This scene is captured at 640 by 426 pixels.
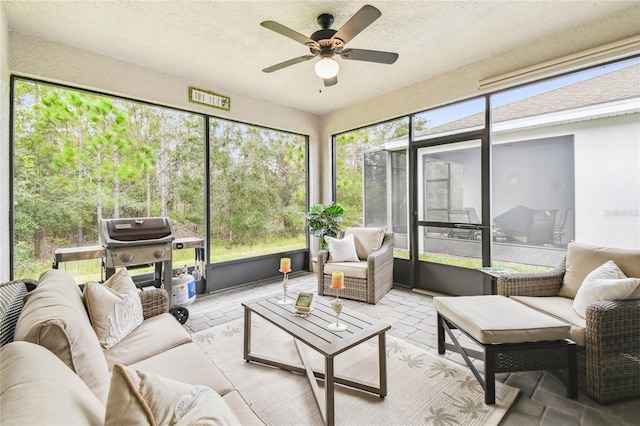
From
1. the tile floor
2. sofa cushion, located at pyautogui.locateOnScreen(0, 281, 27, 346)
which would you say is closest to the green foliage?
the tile floor

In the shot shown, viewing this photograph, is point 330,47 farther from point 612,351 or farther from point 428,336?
point 612,351

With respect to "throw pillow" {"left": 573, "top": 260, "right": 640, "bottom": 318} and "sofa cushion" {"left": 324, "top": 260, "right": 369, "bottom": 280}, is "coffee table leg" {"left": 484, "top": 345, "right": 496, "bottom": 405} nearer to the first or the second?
"throw pillow" {"left": 573, "top": 260, "right": 640, "bottom": 318}

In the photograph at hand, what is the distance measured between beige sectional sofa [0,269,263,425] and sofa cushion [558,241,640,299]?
259 centimetres

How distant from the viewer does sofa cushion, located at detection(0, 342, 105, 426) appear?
56 centimetres

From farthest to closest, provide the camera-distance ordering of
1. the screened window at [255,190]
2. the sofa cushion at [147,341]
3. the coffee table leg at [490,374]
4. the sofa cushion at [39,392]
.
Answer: the screened window at [255,190]
the coffee table leg at [490,374]
the sofa cushion at [147,341]
the sofa cushion at [39,392]

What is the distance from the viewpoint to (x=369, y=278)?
A: 3396 millimetres

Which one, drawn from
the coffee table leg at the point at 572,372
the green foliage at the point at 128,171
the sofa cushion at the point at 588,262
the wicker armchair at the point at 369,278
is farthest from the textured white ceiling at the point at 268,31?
the coffee table leg at the point at 572,372

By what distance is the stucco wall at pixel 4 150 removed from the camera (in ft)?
7.70

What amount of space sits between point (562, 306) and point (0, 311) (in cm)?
326

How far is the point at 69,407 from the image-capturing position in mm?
642

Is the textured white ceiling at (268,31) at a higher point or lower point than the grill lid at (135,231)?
higher

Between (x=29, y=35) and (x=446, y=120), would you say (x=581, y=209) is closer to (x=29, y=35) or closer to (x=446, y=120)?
(x=446, y=120)

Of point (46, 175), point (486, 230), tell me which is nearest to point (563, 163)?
point (486, 230)

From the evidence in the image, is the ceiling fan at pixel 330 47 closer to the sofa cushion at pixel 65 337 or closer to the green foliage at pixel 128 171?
the green foliage at pixel 128 171
